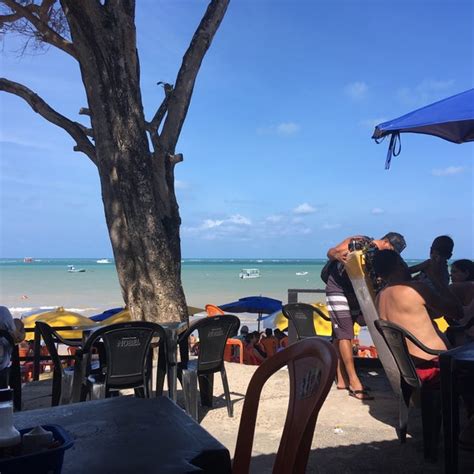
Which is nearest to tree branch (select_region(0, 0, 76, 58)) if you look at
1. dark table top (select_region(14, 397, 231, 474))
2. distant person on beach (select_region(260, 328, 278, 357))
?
distant person on beach (select_region(260, 328, 278, 357))

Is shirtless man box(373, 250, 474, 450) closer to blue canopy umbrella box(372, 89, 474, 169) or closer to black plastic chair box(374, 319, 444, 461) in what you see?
black plastic chair box(374, 319, 444, 461)

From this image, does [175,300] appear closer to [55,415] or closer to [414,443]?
[414,443]

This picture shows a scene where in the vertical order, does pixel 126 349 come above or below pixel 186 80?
below

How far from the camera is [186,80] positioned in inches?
272

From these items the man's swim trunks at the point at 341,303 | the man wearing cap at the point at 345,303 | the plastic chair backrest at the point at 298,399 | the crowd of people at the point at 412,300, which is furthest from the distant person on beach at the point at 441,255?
the plastic chair backrest at the point at 298,399

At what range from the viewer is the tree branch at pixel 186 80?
6.82 m

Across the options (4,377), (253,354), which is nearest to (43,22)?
(4,377)

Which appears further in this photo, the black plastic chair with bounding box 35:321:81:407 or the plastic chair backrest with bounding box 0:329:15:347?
the black plastic chair with bounding box 35:321:81:407

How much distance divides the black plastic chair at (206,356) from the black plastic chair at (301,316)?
46.1 inches

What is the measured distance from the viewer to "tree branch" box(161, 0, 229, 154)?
682 centimetres

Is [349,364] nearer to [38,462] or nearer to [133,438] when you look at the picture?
[133,438]

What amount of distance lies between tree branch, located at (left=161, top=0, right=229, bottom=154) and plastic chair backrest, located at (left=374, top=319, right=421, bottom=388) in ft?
14.1

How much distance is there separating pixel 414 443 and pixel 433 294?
100cm

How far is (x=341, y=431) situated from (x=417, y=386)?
84 cm
